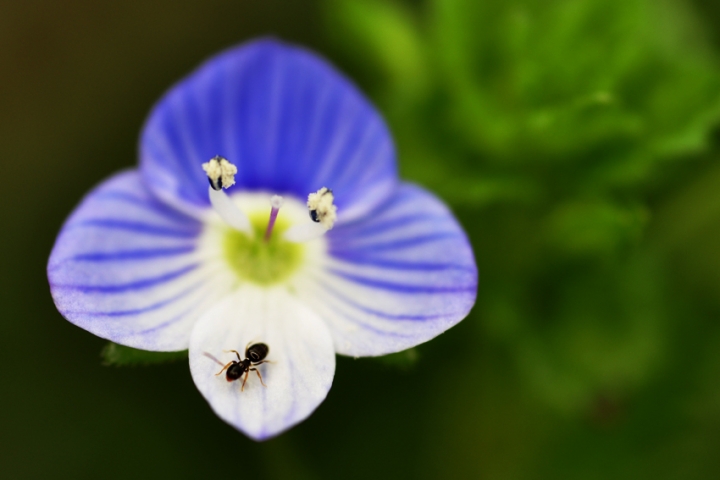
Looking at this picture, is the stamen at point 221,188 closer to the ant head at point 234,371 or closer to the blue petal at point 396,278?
the blue petal at point 396,278

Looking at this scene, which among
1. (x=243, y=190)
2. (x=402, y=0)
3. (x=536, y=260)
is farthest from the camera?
(x=402, y=0)

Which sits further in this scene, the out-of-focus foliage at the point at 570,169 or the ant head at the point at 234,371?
the out-of-focus foliage at the point at 570,169

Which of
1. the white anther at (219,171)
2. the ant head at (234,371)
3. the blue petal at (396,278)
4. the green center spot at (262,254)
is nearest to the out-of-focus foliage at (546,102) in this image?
the blue petal at (396,278)

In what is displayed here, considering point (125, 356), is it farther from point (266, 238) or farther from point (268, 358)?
point (266, 238)

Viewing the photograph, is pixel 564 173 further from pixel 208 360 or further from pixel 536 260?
pixel 208 360

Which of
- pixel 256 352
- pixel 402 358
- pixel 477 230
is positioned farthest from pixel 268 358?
pixel 477 230

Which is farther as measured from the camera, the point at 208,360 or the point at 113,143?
the point at 113,143

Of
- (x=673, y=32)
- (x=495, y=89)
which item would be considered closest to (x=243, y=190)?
(x=495, y=89)
